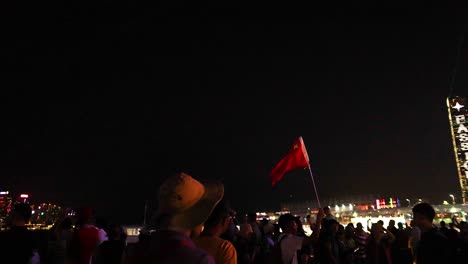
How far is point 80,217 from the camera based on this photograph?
228 inches

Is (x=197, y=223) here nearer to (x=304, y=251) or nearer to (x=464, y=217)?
(x=304, y=251)

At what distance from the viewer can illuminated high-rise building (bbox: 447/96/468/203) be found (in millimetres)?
95500

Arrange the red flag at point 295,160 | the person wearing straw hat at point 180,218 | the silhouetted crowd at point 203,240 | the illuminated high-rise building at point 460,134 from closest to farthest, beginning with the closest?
the person wearing straw hat at point 180,218, the silhouetted crowd at point 203,240, the red flag at point 295,160, the illuminated high-rise building at point 460,134

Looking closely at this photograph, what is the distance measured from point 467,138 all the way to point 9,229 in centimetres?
11457

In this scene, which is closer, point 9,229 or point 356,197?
point 9,229

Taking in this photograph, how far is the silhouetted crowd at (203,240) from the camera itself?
7.00 feet

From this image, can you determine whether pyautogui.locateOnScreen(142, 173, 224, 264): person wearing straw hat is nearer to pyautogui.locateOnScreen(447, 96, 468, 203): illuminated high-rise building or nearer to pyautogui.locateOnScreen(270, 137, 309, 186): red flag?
pyautogui.locateOnScreen(270, 137, 309, 186): red flag

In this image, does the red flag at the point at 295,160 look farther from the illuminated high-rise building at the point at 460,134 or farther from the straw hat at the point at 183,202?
the illuminated high-rise building at the point at 460,134

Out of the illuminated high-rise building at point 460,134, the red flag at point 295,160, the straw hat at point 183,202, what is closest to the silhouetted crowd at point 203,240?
the straw hat at point 183,202

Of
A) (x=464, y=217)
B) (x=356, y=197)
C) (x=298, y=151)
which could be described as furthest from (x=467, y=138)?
(x=298, y=151)

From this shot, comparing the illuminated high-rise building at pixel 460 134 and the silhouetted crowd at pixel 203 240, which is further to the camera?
the illuminated high-rise building at pixel 460 134

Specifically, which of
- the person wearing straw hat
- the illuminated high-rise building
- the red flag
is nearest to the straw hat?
the person wearing straw hat

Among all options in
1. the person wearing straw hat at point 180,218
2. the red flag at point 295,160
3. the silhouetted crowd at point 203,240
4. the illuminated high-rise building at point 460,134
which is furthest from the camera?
the illuminated high-rise building at point 460,134

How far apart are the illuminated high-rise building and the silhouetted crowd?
100516mm
